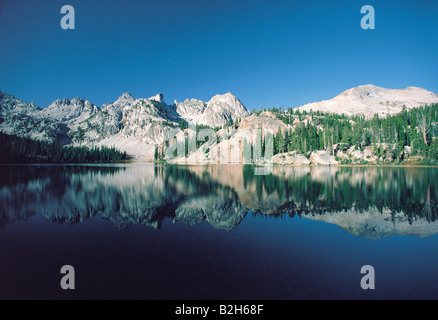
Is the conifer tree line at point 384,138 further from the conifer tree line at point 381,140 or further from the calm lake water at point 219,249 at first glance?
the calm lake water at point 219,249

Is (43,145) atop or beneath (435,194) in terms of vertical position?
atop

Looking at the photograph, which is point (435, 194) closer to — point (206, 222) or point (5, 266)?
point (206, 222)

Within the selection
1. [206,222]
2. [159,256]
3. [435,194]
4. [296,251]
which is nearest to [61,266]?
[159,256]

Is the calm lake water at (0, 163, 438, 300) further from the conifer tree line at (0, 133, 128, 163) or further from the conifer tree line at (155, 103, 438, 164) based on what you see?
the conifer tree line at (0, 133, 128, 163)

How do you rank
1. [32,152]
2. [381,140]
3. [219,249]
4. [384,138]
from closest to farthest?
[219,249] → [381,140] → [384,138] → [32,152]

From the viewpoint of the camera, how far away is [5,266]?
11.4 meters

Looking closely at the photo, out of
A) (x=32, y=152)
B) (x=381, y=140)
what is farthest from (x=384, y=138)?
(x=32, y=152)

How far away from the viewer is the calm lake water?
9289mm

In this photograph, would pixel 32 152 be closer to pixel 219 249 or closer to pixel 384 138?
pixel 219 249

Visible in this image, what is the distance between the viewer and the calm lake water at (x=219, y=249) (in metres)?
9.29

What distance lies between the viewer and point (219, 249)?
13297 millimetres

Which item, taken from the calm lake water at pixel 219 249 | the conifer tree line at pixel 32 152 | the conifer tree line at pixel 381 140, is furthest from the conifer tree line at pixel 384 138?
the conifer tree line at pixel 32 152
